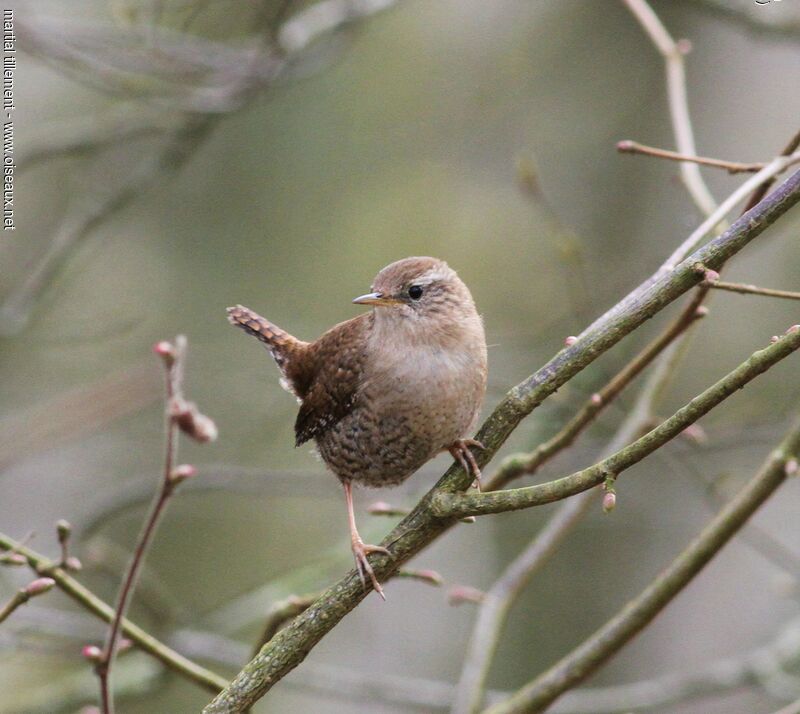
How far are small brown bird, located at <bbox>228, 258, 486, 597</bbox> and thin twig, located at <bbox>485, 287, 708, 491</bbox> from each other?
145 millimetres

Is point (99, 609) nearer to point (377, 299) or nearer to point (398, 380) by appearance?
point (398, 380)

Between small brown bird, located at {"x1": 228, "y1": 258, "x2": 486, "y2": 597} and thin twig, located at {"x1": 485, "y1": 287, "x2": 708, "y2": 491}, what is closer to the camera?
thin twig, located at {"x1": 485, "y1": 287, "x2": 708, "y2": 491}

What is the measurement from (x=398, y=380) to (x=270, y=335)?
101 centimetres

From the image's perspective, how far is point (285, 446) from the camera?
23.3ft

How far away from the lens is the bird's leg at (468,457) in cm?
211

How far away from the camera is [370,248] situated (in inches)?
313

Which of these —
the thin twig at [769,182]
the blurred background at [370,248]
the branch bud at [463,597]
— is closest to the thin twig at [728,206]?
the thin twig at [769,182]

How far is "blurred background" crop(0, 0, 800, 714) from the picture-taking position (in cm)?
458

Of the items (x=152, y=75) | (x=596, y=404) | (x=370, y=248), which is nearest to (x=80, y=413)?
(x=152, y=75)

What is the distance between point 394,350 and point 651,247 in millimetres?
5044

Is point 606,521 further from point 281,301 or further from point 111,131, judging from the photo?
point 111,131

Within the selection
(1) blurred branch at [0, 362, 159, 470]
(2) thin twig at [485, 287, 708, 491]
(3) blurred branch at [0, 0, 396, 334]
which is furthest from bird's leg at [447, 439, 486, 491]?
(3) blurred branch at [0, 0, 396, 334]

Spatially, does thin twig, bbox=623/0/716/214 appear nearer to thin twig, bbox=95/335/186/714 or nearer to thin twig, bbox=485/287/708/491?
thin twig, bbox=485/287/708/491

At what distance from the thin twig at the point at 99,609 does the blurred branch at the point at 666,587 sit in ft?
2.35
